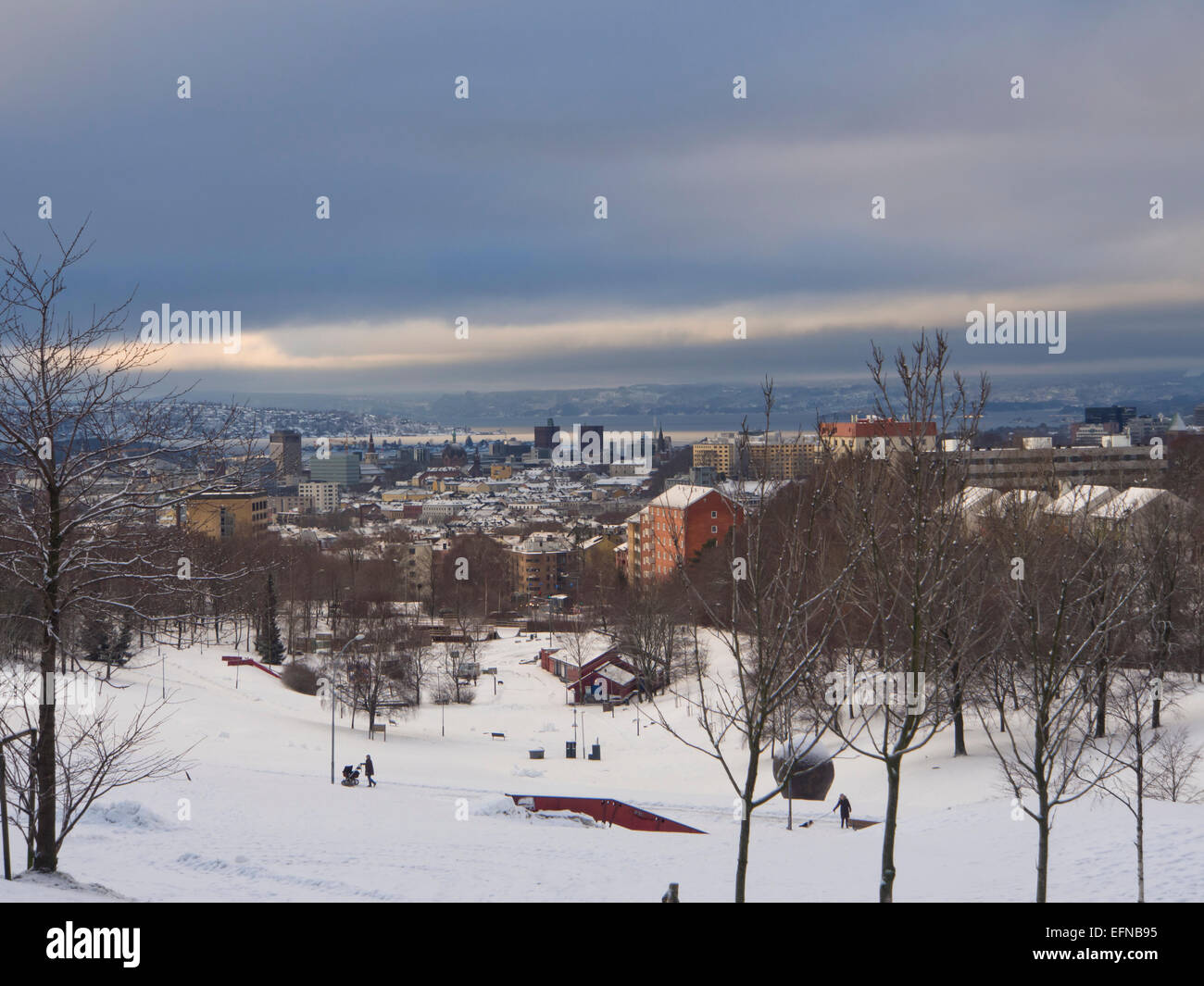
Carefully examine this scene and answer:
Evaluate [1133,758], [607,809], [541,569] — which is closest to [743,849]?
[1133,758]

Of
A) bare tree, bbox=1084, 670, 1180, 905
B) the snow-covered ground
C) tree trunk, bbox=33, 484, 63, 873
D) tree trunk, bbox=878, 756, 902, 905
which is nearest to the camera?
tree trunk, bbox=33, 484, 63, 873

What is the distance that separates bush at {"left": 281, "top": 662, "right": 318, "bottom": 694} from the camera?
1893 inches

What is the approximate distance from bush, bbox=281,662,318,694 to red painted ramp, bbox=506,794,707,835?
26.1m

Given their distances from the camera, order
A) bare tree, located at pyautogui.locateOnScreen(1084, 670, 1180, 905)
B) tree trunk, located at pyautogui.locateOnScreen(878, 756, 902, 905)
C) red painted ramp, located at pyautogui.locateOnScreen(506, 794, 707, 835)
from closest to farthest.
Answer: tree trunk, located at pyautogui.locateOnScreen(878, 756, 902, 905) → bare tree, located at pyautogui.locateOnScreen(1084, 670, 1180, 905) → red painted ramp, located at pyautogui.locateOnScreen(506, 794, 707, 835)

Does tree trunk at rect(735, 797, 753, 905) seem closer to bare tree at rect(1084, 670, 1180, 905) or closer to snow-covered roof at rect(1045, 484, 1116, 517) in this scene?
bare tree at rect(1084, 670, 1180, 905)

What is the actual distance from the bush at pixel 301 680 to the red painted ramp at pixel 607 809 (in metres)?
26.1

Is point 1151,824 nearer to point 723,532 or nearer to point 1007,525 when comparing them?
point 1007,525

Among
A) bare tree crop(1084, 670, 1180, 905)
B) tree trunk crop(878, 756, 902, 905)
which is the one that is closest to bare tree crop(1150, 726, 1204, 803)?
bare tree crop(1084, 670, 1180, 905)

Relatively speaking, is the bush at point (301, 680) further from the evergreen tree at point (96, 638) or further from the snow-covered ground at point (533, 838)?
the snow-covered ground at point (533, 838)

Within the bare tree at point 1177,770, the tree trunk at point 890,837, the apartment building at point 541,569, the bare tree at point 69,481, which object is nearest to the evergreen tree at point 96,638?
the bare tree at point 69,481

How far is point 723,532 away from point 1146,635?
1756 inches

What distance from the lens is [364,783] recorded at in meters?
A: 26.3
